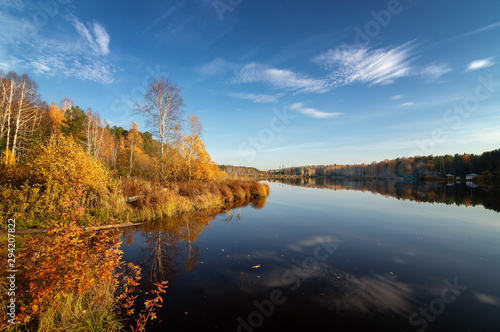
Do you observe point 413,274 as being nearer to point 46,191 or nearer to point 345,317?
point 345,317

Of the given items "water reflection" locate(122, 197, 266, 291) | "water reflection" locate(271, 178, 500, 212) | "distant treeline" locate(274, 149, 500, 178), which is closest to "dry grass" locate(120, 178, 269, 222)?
"water reflection" locate(122, 197, 266, 291)

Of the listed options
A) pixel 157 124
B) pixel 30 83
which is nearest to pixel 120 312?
pixel 157 124

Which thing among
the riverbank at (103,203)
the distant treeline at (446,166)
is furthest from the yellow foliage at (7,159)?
the distant treeline at (446,166)

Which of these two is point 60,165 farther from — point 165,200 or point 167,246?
point 167,246

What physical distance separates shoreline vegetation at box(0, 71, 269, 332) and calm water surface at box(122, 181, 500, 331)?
1028 millimetres

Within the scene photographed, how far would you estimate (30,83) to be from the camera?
23.1m

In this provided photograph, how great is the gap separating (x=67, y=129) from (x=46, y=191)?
25.6 metres

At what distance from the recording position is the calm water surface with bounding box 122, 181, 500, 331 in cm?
438

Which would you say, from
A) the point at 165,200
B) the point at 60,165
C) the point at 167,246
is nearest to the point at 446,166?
the point at 165,200

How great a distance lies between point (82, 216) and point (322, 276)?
443 inches

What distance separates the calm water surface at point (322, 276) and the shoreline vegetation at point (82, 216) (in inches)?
40.5

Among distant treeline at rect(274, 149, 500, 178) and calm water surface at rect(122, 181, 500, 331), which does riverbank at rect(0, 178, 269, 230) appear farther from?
distant treeline at rect(274, 149, 500, 178)

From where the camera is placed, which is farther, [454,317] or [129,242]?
[129,242]

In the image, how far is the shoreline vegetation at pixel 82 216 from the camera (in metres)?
3.38
